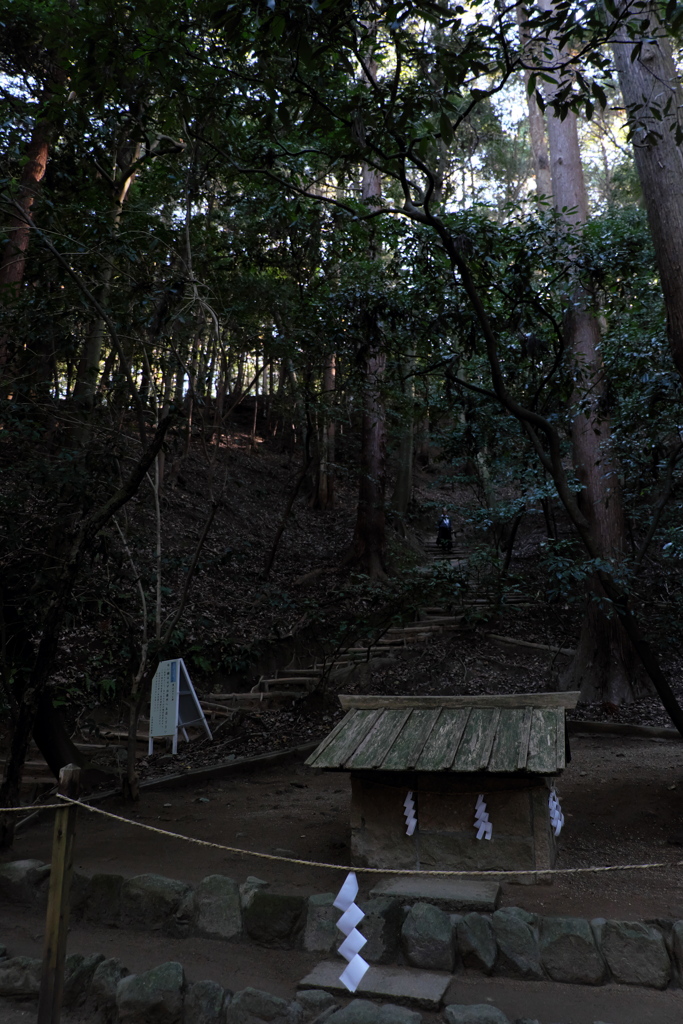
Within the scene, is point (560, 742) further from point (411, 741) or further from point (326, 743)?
point (326, 743)

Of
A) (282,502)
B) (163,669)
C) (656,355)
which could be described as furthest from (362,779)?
(282,502)

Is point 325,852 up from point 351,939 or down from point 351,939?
down

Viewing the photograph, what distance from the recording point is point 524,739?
189 inches

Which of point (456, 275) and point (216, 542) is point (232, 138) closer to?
point (456, 275)

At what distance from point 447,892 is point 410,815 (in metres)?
0.58

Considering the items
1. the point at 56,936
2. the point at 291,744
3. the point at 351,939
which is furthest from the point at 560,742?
the point at 291,744

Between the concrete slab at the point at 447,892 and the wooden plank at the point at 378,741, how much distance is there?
2.54 ft

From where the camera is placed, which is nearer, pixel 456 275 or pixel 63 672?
pixel 456 275

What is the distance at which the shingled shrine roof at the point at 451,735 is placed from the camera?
Result: 459cm

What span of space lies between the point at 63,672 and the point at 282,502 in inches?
422

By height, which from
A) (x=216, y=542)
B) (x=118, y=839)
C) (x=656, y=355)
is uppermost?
(x=656, y=355)

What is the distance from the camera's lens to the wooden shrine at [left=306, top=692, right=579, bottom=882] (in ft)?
15.3

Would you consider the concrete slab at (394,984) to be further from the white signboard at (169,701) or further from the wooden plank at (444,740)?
the white signboard at (169,701)

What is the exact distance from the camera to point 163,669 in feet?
26.2
